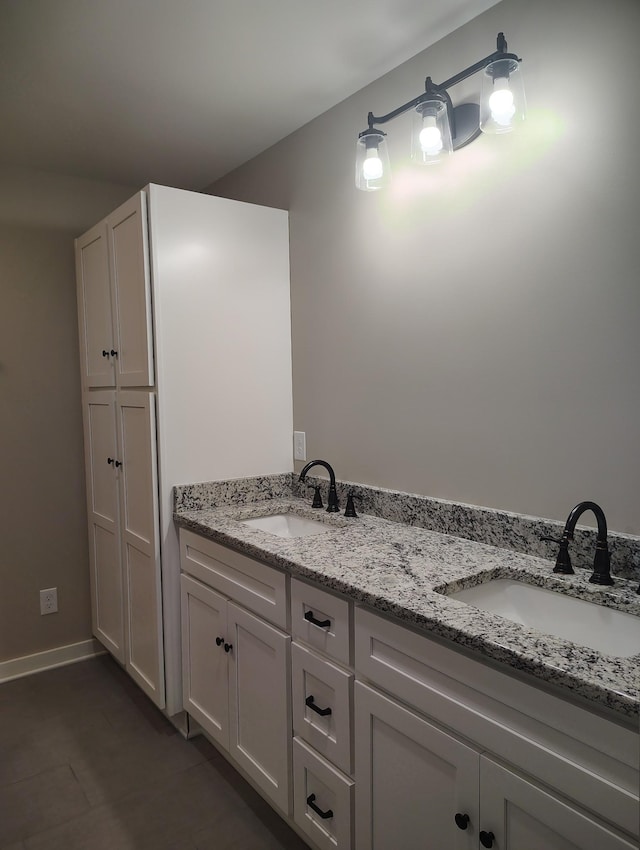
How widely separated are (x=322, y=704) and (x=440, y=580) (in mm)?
467

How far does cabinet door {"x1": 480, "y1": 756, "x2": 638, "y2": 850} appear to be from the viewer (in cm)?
87

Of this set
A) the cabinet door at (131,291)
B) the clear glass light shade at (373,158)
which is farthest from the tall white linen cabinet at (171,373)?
the clear glass light shade at (373,158)

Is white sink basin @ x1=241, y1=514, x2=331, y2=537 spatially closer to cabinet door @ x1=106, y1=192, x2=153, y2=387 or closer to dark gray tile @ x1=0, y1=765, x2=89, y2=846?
cabinet door @ x1=106, y1=192, x2=153, y2=387

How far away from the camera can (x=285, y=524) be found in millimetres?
2215

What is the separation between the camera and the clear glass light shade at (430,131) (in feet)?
5.25

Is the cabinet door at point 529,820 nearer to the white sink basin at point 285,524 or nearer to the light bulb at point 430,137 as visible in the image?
the white sink basin at point 285,524

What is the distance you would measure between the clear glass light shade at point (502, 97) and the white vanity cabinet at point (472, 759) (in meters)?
1.29

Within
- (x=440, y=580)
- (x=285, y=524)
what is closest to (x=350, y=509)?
(x=285, y=524)

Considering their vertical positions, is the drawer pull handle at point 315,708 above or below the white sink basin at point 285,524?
below

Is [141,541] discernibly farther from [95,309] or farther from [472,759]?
[472,759]

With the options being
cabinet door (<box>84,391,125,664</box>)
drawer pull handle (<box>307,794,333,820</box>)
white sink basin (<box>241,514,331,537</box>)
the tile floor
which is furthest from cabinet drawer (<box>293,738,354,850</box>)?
cabinet door (<box>84,391,125,664</box>)

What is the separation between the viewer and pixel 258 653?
1.71m

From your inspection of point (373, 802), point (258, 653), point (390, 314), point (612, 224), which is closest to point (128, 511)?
point (258, 653)

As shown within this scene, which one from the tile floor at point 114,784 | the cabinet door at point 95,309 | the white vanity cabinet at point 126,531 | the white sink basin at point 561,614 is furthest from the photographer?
the cabinet door at point 95,309
